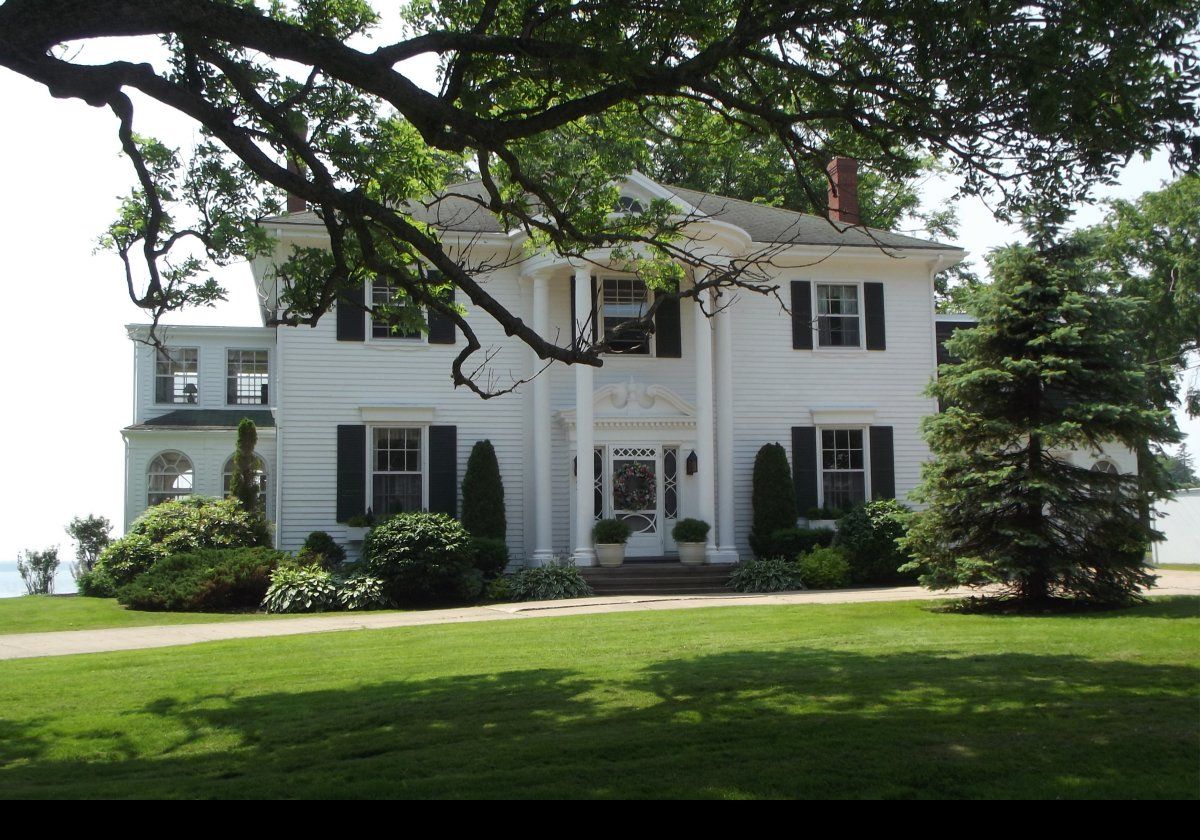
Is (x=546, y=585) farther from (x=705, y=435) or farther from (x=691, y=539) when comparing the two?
(x=705, y=435)

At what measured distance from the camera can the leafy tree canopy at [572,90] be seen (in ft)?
25.6

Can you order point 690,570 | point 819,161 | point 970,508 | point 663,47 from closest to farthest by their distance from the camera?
point 663,47 < point 819,161 < point 970,508 < point 690,570

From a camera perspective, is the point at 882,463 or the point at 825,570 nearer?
the point at 825,570

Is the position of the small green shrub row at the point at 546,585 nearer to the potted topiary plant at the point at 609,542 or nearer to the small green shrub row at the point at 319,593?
the potted topiary plant at the point at 609,542

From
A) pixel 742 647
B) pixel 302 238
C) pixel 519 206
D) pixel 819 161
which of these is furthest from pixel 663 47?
pixel 302 238

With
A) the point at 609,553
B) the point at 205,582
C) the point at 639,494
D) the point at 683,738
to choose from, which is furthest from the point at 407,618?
the point at 683,738

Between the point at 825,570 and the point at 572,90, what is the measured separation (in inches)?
489

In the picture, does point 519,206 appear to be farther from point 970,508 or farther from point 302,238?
point 302,238

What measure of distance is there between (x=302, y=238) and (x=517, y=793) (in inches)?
688

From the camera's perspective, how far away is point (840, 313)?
23625mm

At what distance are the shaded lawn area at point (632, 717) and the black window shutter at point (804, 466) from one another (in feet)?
34.3

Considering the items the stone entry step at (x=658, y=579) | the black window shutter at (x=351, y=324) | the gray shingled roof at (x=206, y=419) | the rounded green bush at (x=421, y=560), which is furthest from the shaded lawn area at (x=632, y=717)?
the gray shingled roof at (x=206, y=419)

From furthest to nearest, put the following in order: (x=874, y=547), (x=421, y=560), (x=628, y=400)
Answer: (x=628, y=400) < (x=874, y=547) < (x=421, y=560)

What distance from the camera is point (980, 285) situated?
1596cm
